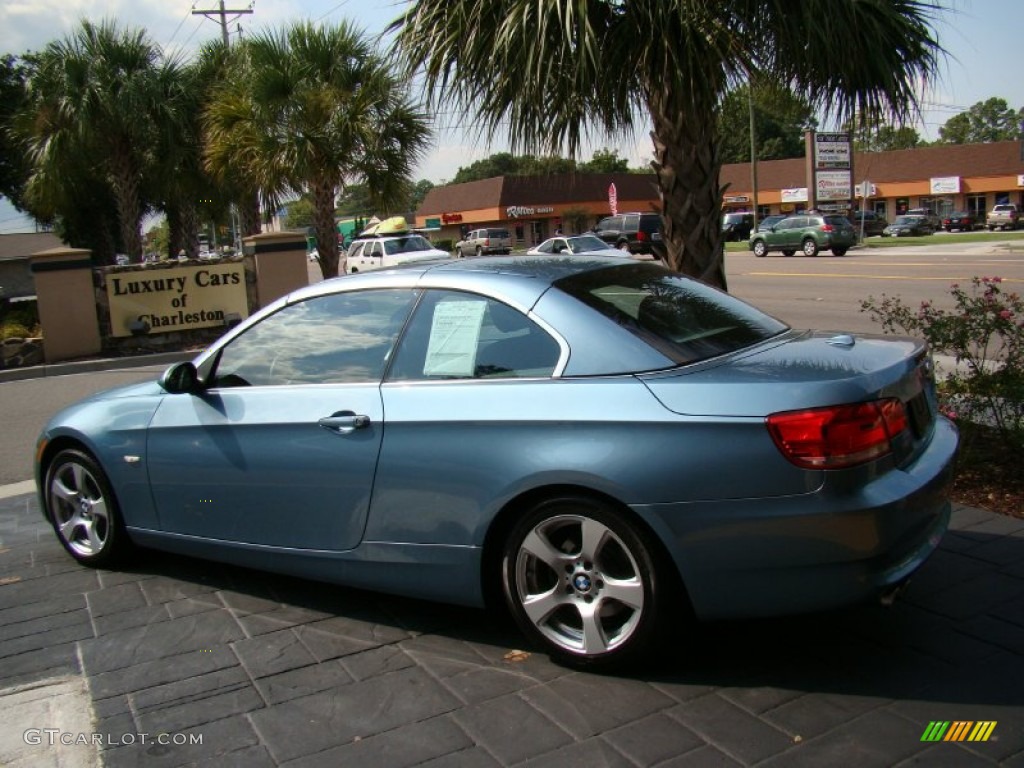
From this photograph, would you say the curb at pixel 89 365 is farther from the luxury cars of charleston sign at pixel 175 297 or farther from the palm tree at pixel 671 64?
the palm tree at pixel 671 64

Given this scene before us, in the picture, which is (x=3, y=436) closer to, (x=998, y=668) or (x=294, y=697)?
(x=294, y=697)

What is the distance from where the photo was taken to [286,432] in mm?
3908

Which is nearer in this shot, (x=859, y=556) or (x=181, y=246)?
(x=859, y=556)

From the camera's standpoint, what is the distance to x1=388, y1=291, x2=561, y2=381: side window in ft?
11.6

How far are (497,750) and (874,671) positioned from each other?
139cm

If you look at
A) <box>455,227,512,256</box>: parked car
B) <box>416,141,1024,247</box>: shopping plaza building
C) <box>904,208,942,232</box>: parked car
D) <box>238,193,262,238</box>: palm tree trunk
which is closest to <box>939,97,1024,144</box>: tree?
<box>416,141,1024,247</box>: shopping plaza building

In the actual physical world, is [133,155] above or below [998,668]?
above

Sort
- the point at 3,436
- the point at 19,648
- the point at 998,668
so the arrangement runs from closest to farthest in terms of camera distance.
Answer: the point at 998,668, the point at 19,648, the point at 3,436

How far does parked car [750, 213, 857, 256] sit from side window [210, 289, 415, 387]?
1271 inches

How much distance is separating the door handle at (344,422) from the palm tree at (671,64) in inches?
112

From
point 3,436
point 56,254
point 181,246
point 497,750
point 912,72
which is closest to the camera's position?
point 497,750

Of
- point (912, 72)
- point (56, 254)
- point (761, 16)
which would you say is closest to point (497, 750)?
point (761, 16)

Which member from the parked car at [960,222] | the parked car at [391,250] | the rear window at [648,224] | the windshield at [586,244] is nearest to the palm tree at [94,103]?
the parked car at [391,250]

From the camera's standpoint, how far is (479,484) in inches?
134
